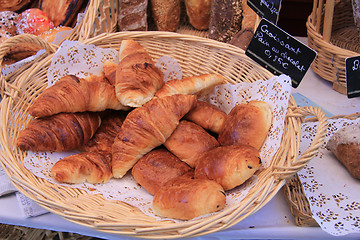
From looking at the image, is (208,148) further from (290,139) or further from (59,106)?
(59,106)

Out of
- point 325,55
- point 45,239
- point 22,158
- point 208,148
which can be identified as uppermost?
point 325,55

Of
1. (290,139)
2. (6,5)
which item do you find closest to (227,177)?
(290,139)

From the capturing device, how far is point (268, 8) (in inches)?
45.1

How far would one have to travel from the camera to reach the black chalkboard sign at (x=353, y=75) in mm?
1011

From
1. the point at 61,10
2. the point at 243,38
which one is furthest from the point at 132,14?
the point at 243,38

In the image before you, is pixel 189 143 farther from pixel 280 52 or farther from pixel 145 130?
pixel 280 52

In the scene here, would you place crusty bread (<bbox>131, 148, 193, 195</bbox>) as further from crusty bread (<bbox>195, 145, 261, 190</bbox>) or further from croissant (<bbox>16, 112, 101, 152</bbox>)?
croissant (<bbox>16, 112, 101, 152</bbox>)

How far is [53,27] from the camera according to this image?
5.25ft

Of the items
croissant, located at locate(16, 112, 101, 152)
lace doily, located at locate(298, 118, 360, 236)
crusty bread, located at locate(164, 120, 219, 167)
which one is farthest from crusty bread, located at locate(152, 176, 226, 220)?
croissant, located at locate(16, 112, 101, 152)

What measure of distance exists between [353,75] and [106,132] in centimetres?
86

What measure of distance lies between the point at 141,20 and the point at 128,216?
1032mm

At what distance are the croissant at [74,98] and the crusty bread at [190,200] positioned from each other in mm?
439

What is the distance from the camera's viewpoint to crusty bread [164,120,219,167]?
40.8 inches

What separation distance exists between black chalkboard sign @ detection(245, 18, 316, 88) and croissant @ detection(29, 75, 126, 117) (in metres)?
0.54
